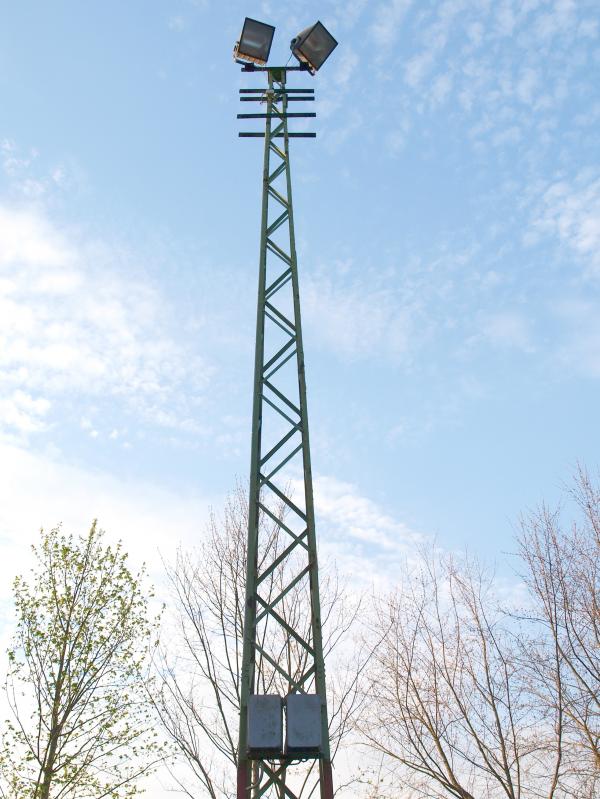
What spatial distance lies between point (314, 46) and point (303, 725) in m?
7.08

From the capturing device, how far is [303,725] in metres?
4.74

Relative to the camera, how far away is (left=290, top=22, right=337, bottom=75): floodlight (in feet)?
26.4

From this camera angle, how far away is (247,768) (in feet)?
15.7

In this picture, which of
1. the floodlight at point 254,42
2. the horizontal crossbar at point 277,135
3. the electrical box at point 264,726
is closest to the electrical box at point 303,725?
the electrical box at point 264,726

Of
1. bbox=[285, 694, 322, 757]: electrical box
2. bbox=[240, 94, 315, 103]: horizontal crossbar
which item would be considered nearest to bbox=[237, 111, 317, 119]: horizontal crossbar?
bbox=[240, 94, 315, 103]: horizontal crossbar

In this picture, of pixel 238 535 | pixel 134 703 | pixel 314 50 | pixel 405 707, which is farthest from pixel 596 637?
pixel 314 50

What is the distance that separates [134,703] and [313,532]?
28.5ft

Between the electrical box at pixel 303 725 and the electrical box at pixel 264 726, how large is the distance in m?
0.06

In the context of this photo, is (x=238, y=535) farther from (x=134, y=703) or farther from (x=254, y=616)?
(x=254, y=616)

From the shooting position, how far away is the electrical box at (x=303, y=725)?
15.5ft

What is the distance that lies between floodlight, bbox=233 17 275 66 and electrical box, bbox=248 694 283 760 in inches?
265

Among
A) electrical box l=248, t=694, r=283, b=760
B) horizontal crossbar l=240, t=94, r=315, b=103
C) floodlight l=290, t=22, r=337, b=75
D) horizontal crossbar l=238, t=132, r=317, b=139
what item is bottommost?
electrical box l=248, t=694, r=283, b=760

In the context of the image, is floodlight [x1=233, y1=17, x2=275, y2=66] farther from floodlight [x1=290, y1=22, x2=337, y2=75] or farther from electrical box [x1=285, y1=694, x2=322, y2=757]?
electrical box [x1=285, y1=694, x2=322, y2=757]

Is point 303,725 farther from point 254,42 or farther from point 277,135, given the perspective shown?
point 254,42
